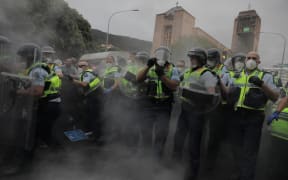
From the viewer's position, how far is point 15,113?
281cm

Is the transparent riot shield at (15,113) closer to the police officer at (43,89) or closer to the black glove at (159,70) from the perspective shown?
the police officer at (43,89)

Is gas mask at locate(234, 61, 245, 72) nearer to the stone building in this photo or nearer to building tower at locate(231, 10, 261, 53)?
building tower at locate(231, 10, 261, 53)

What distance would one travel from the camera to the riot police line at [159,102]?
9.82 ft

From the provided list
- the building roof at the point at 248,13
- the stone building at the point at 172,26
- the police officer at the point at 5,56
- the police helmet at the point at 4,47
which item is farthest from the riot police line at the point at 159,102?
the stone building at the point at 172,26

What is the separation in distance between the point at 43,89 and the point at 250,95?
246cm

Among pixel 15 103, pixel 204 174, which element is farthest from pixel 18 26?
pixel 204 174

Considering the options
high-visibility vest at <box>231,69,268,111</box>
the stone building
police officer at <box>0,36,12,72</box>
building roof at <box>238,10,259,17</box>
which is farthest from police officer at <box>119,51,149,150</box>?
building roof at <box>238,10,259,17</box>

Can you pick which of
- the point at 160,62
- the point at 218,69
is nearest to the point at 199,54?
the point at 160,62

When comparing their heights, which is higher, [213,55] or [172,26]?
[172,26]

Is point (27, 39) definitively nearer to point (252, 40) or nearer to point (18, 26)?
point (18, 26)

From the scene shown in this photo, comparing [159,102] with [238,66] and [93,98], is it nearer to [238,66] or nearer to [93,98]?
[238,66]

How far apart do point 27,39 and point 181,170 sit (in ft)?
10.9

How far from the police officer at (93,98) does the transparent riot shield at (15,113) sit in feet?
6.59

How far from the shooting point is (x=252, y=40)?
664cm
